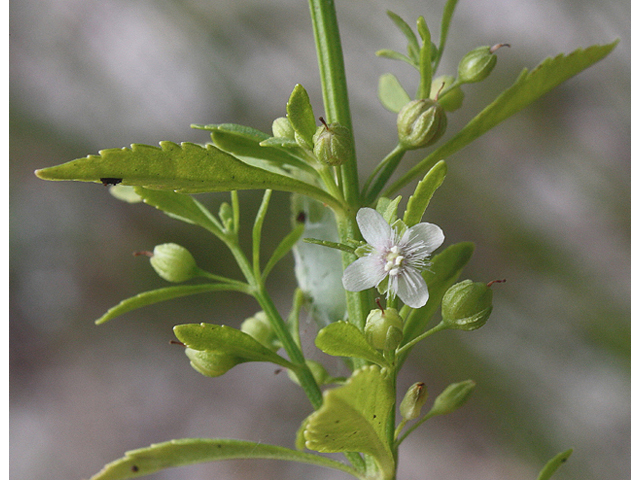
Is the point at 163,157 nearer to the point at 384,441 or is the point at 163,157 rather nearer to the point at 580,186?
the point at 384,441

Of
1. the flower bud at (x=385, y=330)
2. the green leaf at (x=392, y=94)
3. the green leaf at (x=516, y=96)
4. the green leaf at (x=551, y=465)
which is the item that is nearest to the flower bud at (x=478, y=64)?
the green leaf at (x=516, y=96)

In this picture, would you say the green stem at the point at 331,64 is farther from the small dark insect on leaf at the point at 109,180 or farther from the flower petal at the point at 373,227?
the small dark insect on leaf at the point at 109,180

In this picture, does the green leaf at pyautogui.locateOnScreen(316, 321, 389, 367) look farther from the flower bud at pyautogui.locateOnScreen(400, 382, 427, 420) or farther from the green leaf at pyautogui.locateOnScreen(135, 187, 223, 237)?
the green leaf at pyautogui.locateOnScreen(135, 187, 223, 237)

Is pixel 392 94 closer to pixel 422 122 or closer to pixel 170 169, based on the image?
pixel 422 122

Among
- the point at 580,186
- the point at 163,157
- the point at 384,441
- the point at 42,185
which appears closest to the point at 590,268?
the point at 580,186

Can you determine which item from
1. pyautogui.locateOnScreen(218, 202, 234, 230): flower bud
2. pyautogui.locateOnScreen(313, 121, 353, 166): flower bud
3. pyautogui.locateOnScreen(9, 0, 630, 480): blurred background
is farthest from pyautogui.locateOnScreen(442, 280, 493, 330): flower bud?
pyautogui.locateOnScreen(9, 0, 630, 480): blurred background

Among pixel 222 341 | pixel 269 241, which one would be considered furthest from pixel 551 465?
pixel 269 241
